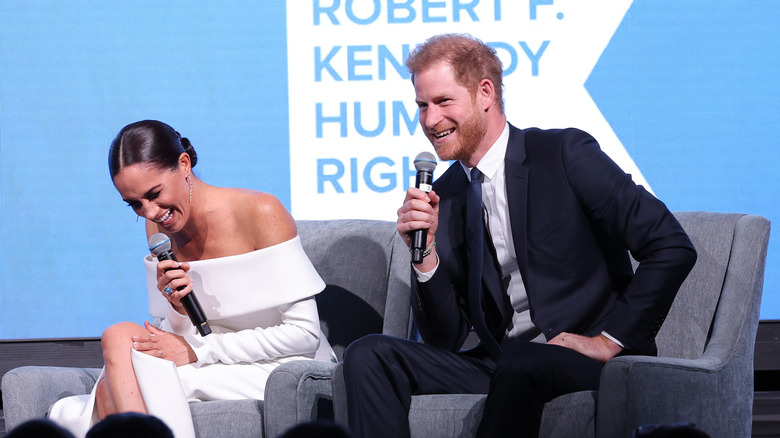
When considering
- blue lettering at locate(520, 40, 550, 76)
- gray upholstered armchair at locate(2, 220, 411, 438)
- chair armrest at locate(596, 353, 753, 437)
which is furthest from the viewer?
blue lettering at locate(520, 40, 550, 76)

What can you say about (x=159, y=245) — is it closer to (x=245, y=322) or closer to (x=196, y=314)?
(x=196, y=314)

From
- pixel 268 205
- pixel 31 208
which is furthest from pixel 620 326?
pixel 31 208

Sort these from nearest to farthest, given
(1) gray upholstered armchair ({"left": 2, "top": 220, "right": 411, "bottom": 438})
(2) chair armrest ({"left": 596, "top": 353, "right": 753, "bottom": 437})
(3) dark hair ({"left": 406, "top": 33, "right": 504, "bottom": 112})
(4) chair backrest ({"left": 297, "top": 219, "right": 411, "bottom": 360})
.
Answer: (2) chair armrest ({"left": 596, "top": 353, "right": 753, "bottom": 437})
(1) gray upholstered armchair ({"left": 2, "top": 220, "right": 411, "bottom": 438})
(3) dark hair ({"left": 406, "top": 33, "right": 504, "bottom": 112})
(4) chair backrest ({"left": 297, "top": 219, "right": 411, "bottom": 360})

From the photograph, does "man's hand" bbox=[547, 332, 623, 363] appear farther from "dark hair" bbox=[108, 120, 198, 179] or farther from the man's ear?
"dark hair" bbox=[108, 120, 198, 179]

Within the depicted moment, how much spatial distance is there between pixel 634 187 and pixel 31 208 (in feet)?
7.42

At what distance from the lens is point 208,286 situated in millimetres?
2584

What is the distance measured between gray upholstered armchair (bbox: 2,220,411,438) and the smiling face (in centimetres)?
64

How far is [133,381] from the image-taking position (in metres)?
2.27

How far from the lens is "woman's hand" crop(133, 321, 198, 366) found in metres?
2.34

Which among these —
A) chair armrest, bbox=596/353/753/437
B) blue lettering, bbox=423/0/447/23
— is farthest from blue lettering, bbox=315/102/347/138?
chair armrest, bbox=596/353/753/437

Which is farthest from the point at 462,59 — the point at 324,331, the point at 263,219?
the point at 324,331

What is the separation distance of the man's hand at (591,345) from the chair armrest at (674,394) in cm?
14

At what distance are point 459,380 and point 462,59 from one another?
0.89 m

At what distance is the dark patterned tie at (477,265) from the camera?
7.77 ft
